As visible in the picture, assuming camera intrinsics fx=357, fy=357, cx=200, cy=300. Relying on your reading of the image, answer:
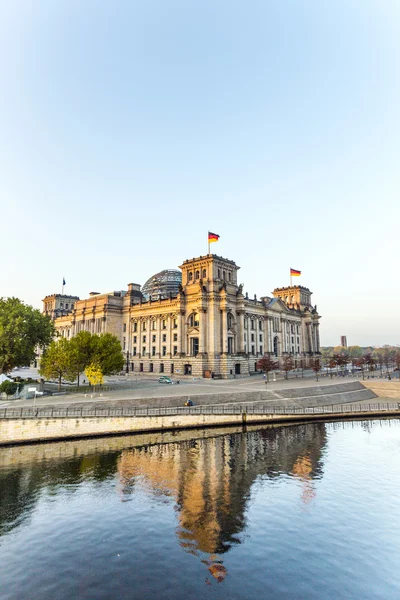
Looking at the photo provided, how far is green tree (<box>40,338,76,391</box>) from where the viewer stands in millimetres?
58938

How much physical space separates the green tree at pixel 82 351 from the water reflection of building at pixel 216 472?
26768 millimetres

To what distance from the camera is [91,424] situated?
→ 141 ft

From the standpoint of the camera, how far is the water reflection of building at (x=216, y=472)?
21872 millimetres

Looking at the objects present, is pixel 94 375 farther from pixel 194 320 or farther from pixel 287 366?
pixel 287 366

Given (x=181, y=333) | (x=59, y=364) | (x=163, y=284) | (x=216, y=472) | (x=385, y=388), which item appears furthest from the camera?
(x=163, y=284)

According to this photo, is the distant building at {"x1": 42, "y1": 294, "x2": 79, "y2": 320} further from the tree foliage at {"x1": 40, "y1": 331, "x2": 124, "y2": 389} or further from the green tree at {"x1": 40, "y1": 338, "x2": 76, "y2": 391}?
the green tree at {"x1": 40, "y1": 338, "x2": 76, "y2": 391}

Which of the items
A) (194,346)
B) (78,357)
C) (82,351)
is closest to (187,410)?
(78,357)

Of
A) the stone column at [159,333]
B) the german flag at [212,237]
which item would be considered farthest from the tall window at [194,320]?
the german flag at [212,237]

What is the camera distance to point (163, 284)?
12138cm

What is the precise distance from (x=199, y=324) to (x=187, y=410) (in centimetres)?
4072

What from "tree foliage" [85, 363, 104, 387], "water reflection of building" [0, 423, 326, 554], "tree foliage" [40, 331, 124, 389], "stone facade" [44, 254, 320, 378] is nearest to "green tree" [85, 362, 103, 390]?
"tree foliage" [85, 363, 104, 387]

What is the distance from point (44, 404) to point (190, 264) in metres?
57.7

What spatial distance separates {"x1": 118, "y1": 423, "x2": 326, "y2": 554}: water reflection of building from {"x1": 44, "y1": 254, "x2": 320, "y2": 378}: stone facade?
42.8 m

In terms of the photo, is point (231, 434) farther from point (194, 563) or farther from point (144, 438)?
point (194, 563)
